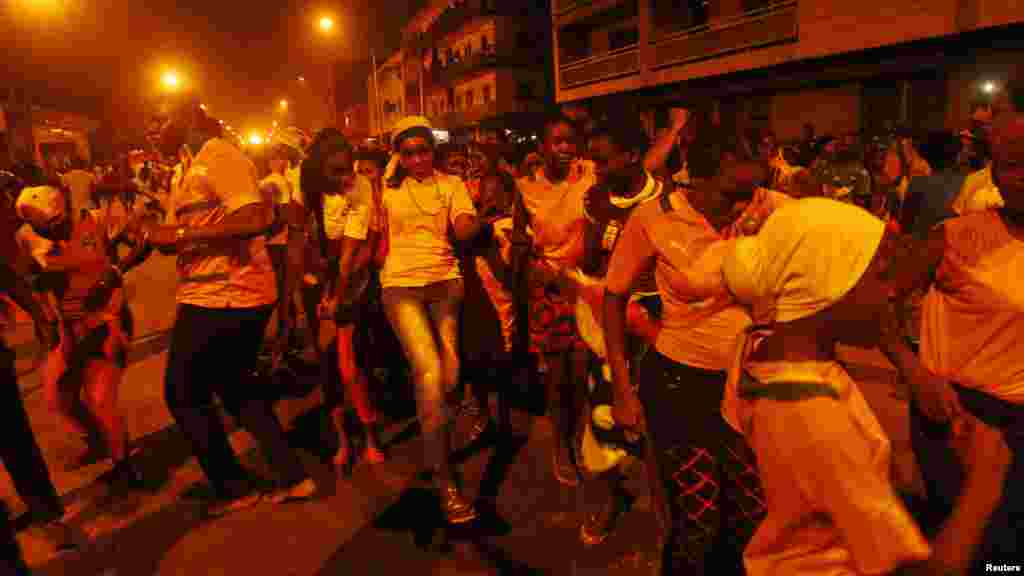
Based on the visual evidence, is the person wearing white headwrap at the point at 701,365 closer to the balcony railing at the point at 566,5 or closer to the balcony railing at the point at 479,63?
the balcony railing at the point at 566,5

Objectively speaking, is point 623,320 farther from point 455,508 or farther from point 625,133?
point 455,508

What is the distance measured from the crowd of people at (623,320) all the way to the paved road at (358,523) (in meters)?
0.17

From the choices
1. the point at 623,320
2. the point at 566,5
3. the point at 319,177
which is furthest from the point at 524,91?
the point at 623,320

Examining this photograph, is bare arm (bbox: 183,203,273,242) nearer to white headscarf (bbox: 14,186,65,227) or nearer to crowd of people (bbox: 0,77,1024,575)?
crowd of people (bbox: 0,77,1024,575)

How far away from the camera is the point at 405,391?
243 inches

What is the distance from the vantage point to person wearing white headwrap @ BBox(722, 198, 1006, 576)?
5.75 feet

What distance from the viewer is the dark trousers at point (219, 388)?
3.83 metres

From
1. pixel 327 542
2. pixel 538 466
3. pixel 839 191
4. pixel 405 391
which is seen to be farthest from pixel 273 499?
pixel 839 191

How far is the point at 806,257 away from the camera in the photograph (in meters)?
1.78

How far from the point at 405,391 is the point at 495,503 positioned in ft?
7.34

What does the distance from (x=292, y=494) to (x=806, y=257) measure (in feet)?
11.1

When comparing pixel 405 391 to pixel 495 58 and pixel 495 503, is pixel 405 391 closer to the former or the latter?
pixel 495 503

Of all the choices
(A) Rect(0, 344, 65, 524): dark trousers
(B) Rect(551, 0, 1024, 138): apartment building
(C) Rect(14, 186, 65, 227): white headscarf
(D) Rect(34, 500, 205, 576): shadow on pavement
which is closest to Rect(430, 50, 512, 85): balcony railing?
(B) Rect(551, 0, 1024, 138): apartment building

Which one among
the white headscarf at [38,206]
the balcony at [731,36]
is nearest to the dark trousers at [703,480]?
the white headscarf at [38,206]
